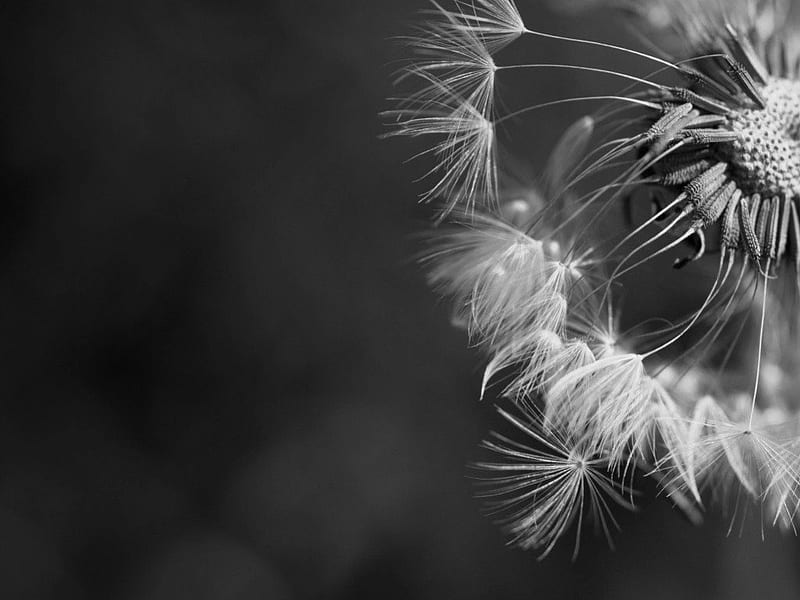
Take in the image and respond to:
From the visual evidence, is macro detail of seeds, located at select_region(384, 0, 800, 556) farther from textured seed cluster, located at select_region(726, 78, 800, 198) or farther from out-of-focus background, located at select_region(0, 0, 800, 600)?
out-of-focus background, located at select_region(0, 0, 800, 600)

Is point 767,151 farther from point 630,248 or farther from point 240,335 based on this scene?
point 240,335

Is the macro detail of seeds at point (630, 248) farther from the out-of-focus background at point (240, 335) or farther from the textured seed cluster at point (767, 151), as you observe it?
the out-of-focus background at point (240, 335)

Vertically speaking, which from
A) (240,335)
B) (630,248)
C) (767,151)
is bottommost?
(240,335)

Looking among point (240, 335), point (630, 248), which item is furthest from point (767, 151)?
point (240, 335)

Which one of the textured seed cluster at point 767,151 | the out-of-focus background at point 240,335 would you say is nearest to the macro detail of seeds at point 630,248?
the textured seed cluster at point 767,151

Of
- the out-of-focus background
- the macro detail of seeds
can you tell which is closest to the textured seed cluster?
the macro detail of seeds

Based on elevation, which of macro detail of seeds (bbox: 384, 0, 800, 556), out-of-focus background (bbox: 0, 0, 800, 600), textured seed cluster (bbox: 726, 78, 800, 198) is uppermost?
textured seed cluster (bbox: 726, 78, 800, 198)

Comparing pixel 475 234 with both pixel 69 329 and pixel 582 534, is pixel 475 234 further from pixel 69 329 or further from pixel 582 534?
pixel 69 329
